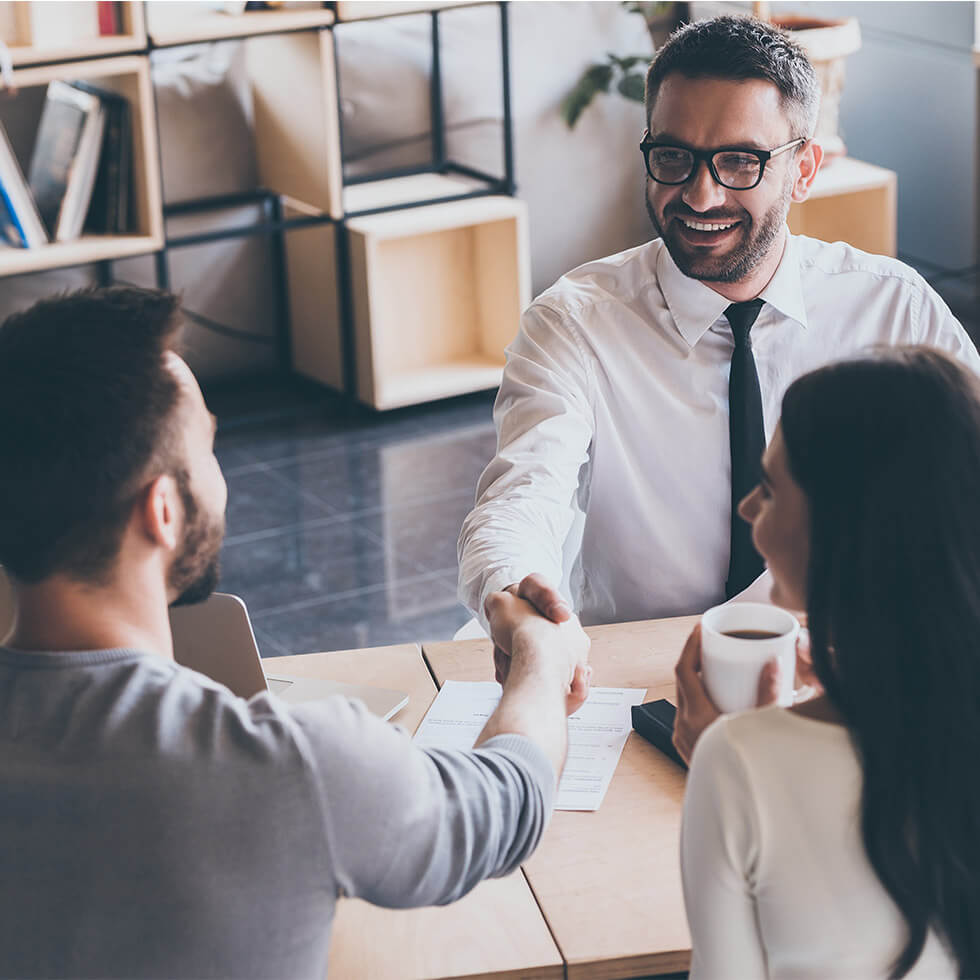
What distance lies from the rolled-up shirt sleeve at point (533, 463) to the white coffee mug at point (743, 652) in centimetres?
42

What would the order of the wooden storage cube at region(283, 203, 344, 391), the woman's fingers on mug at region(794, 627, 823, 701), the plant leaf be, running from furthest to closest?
1. the plant leaf
2. the wooden storage cube at region(283, 203, 344, 391)
3. the woman's fingers on mug at region(794, 627, 823, 701)

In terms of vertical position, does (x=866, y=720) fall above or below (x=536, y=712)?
above

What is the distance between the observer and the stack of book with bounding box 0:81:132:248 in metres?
3.89

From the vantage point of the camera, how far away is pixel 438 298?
15.5ft

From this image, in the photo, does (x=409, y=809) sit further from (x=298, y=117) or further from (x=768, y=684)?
(x=298, y=117)

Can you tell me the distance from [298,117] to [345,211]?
31cm

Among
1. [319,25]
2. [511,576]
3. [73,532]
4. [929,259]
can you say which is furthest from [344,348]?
[73,532]

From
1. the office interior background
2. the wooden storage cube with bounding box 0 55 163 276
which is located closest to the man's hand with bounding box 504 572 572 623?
the office interior background

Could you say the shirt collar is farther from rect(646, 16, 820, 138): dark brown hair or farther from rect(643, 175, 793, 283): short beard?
rect(646, 16, 820, 138): dark brown hair

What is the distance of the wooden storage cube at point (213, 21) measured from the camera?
12.7 feet

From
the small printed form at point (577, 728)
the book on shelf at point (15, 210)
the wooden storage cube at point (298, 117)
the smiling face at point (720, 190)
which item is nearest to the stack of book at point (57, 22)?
the book on shelf at point (15, 210)

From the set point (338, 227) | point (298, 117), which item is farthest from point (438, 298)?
point (298, 117)

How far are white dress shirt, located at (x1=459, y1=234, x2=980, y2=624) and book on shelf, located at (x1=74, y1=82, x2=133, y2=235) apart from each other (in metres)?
2.27

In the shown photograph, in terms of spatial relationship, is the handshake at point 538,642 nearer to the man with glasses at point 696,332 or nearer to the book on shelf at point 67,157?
the man with glasses at point 696,332
